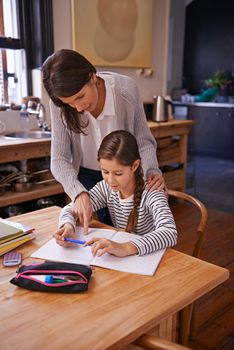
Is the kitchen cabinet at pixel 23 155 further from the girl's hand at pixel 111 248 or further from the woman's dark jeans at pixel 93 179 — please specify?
the girl's hand at pixel 111 248

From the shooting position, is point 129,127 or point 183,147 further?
point 183,147

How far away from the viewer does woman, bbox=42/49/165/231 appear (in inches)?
51.0

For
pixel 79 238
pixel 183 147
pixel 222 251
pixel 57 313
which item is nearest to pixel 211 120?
pixel 183 147

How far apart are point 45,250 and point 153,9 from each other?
3.11m

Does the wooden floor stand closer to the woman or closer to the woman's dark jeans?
the woman's dark jeans

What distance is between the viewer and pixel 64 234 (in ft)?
3.81

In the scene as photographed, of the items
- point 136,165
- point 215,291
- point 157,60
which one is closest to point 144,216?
point 136,165

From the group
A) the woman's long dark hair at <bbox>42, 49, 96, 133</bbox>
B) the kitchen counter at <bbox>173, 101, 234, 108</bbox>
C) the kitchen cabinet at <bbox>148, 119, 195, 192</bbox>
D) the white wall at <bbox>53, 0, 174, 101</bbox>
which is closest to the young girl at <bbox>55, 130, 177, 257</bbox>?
the woman's long dark hair at <bbox>42, 49, 96, 133</bbox>

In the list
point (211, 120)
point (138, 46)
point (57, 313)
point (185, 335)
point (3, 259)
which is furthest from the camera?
point (211, 120)

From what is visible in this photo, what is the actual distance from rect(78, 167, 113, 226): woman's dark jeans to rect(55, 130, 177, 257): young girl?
0.24ft

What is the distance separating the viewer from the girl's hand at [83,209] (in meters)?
1.29

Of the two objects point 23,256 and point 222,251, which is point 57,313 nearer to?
point 23,256

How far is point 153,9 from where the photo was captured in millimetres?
3580

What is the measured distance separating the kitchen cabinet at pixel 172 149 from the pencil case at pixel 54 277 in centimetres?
245
